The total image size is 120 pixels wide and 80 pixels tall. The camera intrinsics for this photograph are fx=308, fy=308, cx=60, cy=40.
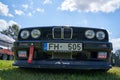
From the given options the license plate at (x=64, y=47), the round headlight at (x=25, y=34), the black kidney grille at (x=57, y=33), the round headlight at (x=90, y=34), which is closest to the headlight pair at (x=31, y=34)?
the round headlight at (x=25, y=34)

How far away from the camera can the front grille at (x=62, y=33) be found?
18.9 feet

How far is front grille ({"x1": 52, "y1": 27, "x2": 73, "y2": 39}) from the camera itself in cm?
577

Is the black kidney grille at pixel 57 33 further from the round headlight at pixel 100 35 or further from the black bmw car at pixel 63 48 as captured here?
the round headlight at pixel 100 35

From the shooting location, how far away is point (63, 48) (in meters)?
5.52

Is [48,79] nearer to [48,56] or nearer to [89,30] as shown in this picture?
[48,56]

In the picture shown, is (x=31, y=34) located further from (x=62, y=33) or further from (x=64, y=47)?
(x=64, y=47)

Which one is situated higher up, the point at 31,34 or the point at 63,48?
the point at 31,34

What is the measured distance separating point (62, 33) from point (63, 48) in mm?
382

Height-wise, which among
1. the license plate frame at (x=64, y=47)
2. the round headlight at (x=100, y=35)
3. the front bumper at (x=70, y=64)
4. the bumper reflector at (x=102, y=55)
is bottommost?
the front bumper at (x=70, y=64)

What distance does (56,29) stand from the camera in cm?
584

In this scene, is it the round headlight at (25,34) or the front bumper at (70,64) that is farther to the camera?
the round headlight at (25,34)

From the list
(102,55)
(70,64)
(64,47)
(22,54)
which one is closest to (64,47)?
(64,47)

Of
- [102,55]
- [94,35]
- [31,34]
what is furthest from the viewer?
[31,34]

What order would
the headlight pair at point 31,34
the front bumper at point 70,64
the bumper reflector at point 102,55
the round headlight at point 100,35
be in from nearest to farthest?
1. the front bumper at point 70,64
2. the bumper reflector at point 102,55
3. the round headlight at point 100,35
4. the headlight pair at point 31,34
